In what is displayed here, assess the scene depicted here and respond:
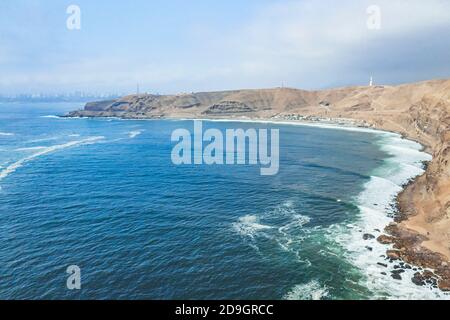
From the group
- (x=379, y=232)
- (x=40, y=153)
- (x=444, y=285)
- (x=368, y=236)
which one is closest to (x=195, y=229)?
(x=368, y=236)

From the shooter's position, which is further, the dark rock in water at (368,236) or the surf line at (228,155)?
the surf line at (228,155)

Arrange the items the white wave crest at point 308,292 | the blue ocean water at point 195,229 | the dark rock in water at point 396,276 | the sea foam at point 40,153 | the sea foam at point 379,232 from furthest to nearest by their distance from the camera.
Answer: the sea foam at point 40,153, the dark rock in water at point 396,276, the blue ocean water at point 195,229, the sea foam at point 379,232, the white wave crest at point 308,292

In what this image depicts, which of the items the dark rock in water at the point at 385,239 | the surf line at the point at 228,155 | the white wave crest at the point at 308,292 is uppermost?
the surf line at the point at 228,155

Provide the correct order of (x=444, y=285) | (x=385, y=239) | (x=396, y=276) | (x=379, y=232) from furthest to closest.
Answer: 1. (x=379, y=232)
2. (x=385, y=239)
3. (x=396, y=276)
4. (x=444, y=285)

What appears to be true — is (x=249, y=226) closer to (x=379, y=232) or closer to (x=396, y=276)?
(x=379, y=232)

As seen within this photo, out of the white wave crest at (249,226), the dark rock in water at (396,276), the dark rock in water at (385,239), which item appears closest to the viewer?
the dark rock in water at (396,276)

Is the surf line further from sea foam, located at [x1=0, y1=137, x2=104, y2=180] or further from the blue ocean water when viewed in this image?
sea foam, located at [x1=0, y1=137, x2=104, y2=180]

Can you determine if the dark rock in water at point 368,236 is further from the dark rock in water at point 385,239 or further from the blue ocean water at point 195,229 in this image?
the dark rock in water at point 385,239

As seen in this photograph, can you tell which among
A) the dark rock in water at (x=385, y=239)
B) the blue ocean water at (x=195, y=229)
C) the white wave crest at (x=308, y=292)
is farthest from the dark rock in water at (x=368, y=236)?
the white wave crest at (x=308, y=292)

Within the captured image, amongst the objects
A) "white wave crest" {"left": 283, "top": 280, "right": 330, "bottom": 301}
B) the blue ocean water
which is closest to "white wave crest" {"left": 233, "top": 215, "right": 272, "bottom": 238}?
the blue ocean water
